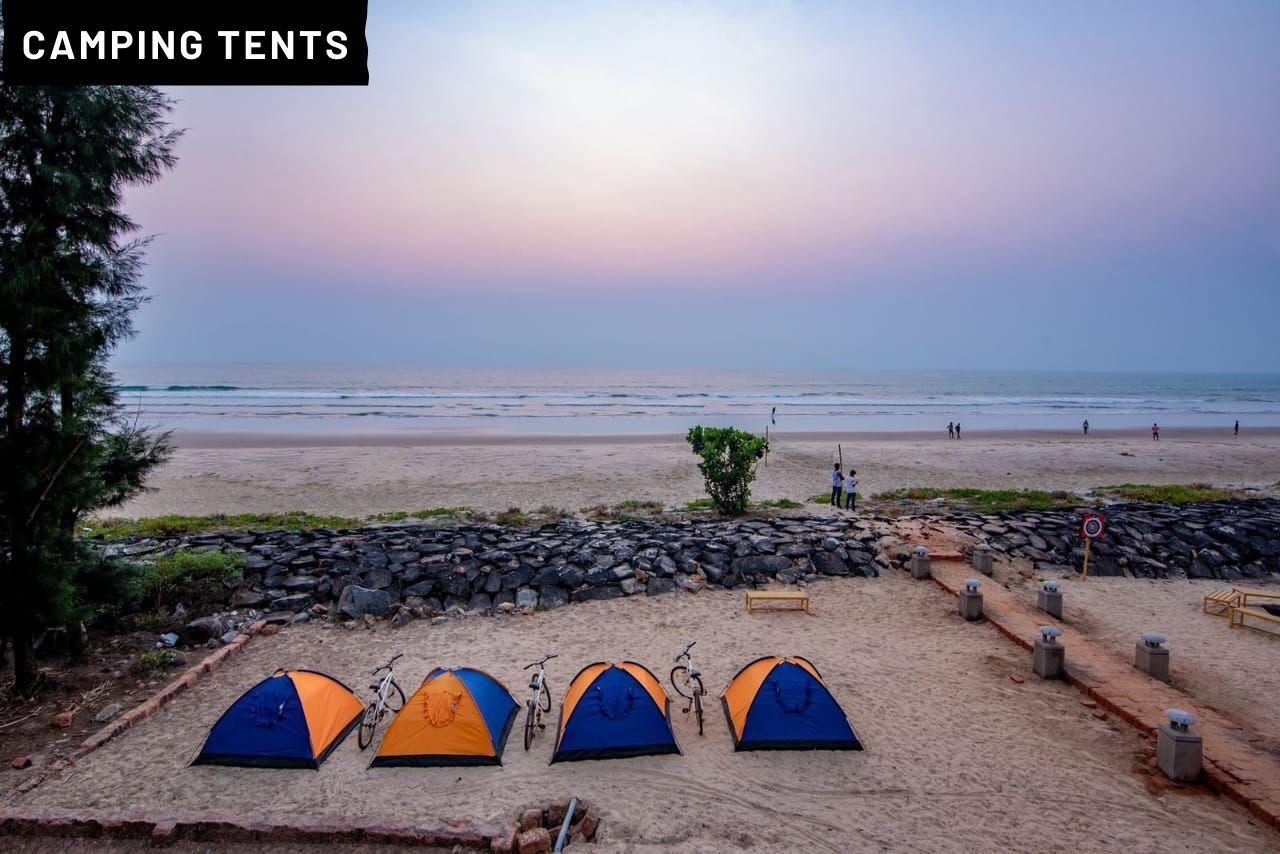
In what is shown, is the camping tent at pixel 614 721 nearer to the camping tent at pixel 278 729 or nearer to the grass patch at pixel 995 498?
the camping tent at pixel 278 729

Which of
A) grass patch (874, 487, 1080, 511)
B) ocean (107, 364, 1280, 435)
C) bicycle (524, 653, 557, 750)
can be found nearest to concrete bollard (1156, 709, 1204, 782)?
bicycle (524, 653, 557, 750)

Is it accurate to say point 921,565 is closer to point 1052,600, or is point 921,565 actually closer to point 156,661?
point 1052,600

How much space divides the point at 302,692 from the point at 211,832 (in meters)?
1.63

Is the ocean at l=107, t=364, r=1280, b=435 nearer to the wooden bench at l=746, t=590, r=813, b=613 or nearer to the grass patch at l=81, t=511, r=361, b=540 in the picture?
the grass patch at l=81, t=511, r=361, b=540

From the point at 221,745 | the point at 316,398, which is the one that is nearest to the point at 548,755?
the point at 221,745

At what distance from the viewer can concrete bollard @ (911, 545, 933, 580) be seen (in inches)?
564

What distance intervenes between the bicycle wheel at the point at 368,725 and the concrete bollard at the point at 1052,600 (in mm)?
11853

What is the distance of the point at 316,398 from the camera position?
228 ft

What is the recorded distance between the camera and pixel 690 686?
9609mm

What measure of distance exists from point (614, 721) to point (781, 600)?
5997mm

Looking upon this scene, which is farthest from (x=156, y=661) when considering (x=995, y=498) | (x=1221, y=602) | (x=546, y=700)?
(x=995, y=498)

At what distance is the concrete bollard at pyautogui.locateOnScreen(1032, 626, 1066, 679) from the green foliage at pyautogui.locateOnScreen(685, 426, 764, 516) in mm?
10467

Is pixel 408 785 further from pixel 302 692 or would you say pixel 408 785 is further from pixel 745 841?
pixel 745 841

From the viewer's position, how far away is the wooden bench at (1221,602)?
12.8 metres
